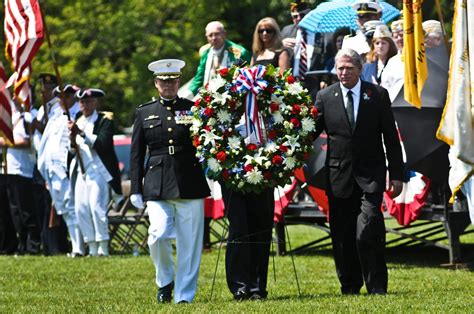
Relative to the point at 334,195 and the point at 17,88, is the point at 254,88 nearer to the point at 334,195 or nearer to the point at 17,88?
the point at 334,195

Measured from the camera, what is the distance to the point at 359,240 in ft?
44.0

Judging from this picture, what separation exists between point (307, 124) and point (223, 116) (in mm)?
801

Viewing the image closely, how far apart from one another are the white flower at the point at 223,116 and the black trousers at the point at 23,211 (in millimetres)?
9543

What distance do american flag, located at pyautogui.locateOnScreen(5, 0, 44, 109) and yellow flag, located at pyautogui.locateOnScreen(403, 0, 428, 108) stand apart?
699 centimetres

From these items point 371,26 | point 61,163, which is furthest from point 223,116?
point 61,163

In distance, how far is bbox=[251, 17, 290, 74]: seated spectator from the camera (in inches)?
725

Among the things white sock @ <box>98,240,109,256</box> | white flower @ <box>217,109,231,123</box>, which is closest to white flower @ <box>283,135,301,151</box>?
white flower @ <box>217,109,231,123</box>

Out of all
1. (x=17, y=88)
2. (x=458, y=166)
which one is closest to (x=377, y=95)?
(x=458, y=166)

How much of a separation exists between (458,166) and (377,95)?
2201 mm

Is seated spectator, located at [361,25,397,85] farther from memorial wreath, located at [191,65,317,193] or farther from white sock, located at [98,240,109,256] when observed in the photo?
white sock, located at [98,240,109,256]

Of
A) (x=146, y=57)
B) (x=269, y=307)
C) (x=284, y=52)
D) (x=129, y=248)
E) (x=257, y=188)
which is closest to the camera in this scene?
(x=269, y=307)

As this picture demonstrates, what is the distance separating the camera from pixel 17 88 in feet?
64.6

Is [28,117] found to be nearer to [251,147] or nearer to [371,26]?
[371,26]

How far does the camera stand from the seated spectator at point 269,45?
60.4 feet
